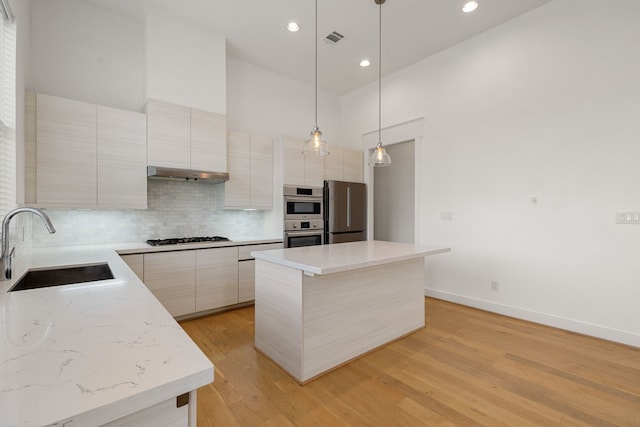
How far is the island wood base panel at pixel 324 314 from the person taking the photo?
2090 mm

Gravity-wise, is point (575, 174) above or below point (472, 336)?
above

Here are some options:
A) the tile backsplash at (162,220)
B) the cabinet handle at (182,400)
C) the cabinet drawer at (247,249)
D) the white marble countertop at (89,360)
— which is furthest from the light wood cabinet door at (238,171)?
the cabinet handle at (182,400)

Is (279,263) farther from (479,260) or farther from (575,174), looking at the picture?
(575,174)

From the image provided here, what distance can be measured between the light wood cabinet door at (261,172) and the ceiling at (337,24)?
48.4 inches

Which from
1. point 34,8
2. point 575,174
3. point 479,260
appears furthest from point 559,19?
point 34,8

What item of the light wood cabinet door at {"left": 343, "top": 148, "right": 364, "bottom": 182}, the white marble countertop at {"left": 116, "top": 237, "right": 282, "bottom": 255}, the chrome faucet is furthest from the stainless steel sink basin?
the light wood cabinet door at {"left": 343, "top": 148, "right": 364, "bottom": 182}

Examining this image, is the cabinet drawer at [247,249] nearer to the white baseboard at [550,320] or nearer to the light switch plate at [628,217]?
the white baseboard at [550,320]

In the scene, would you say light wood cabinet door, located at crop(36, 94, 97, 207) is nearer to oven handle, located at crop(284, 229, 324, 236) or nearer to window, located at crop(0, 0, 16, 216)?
window, located at crop(0, 0, 16, 216)

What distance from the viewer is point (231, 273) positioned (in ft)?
11.4

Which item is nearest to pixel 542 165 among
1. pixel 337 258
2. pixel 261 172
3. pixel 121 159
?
pixel 337 258

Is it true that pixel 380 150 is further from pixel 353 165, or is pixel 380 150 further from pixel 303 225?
pixel 353 165

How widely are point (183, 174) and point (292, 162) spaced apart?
1.44 m

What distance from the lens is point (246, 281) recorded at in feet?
11.8

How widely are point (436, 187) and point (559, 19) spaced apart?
2136 mm
